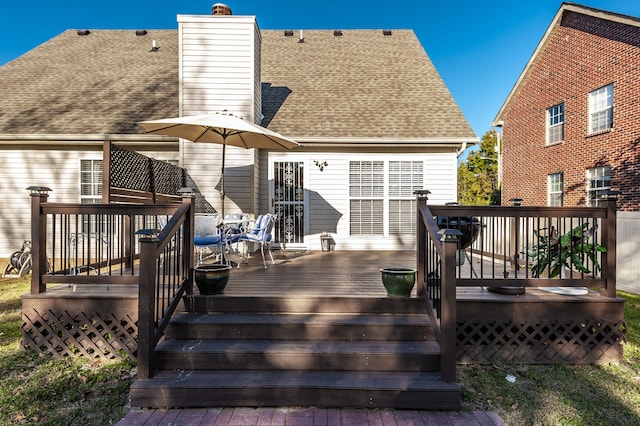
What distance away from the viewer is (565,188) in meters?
12.5

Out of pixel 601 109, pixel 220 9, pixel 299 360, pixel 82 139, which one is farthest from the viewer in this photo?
pixel 601 109

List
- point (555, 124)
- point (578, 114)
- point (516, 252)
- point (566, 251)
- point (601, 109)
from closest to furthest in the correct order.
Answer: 1. point (516, 252)
2. point (566, 251)
3. point (601, 109)
4. point (578, 114)
5. point (555, 124)

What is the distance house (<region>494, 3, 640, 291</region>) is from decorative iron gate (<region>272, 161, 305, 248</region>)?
8.42m

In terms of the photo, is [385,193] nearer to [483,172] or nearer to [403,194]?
[403,194]

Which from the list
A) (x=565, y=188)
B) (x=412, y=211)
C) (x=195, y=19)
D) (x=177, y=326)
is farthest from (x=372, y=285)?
(x=565, y=188)

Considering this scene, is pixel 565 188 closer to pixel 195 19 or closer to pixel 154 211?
pixel 195 19

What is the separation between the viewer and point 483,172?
22234mm

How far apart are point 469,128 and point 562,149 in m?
6.67

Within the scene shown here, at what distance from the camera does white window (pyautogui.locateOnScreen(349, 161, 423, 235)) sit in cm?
826

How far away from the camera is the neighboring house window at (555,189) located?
1288cm

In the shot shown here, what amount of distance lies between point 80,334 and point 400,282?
3.14m

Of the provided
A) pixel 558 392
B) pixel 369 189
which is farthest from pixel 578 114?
pixel 558 392

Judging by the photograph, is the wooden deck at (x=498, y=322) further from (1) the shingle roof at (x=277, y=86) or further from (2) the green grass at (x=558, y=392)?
(1) the shingle roof at (x=277, y=86)

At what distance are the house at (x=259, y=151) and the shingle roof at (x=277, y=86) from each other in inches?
1.9
